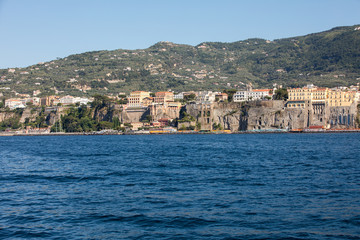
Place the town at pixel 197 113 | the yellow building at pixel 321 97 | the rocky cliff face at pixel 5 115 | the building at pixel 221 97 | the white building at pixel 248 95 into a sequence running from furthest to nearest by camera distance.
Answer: the rocky cliff face at pixel 5 115, the building at pixel 221 97, the white building at pixel 248 95, the yellow building at pixel 321 97, the town at pixel 197 113

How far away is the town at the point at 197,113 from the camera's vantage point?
285 ft

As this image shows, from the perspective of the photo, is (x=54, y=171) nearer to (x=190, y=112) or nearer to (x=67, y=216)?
(x=67, y=216)

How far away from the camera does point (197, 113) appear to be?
97.1 m

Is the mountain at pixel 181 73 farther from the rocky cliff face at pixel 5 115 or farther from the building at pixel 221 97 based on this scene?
the building at pixel 221 97

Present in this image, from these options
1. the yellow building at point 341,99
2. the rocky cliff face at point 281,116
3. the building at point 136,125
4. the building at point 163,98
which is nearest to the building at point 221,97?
the building at point 163,98

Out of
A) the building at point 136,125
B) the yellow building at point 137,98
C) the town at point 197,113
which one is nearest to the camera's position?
the town at point 197,113

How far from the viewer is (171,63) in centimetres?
19662

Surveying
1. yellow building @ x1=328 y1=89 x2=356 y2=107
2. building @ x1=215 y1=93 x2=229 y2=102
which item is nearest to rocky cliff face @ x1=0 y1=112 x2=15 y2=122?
building @ x1=215 y1=93 x2=229 y2=102

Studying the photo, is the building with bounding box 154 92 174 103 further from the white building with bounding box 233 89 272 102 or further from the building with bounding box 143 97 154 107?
the white building with bounding box 233 89 272 102

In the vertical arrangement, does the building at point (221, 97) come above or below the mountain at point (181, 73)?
below

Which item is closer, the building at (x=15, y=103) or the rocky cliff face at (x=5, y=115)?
the rocky cliff face at (x=5, y=115)

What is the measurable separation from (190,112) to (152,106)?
34.5 ft

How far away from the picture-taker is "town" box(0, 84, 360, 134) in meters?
86.8

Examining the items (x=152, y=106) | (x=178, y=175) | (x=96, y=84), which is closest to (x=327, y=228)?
(x=178, y=175)
